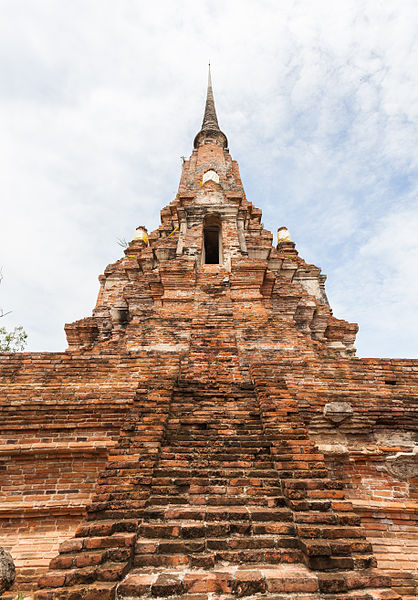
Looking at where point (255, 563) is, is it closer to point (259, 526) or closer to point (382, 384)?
point (259, 526)

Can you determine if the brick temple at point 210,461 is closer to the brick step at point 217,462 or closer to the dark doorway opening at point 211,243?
the brick step at point 217,462

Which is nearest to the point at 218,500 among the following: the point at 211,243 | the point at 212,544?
the point at 212,544

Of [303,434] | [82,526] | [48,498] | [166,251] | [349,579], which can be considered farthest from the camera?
[166,251]

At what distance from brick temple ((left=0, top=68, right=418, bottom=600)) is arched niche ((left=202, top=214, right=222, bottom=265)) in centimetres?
202

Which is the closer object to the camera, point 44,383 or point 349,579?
point 349,579

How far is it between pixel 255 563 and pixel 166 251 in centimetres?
698

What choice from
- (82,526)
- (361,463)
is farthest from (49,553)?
(361,463)

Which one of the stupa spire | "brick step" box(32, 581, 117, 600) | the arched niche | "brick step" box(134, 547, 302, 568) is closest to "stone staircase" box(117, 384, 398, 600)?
"brick step" box(134, 547, 302, 568)

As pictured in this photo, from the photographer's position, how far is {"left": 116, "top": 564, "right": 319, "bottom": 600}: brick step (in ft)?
6.93

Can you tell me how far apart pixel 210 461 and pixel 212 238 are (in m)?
7.72

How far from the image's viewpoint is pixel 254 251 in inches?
345

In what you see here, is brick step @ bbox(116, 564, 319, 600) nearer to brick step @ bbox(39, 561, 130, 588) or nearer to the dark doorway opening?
brick step @ bbox(39, 561, 130, 588)

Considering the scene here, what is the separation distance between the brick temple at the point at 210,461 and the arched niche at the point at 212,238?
2023 millimetres

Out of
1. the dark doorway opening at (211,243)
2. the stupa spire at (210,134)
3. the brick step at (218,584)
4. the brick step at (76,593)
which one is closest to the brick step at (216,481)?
the brick step at (218,584)
